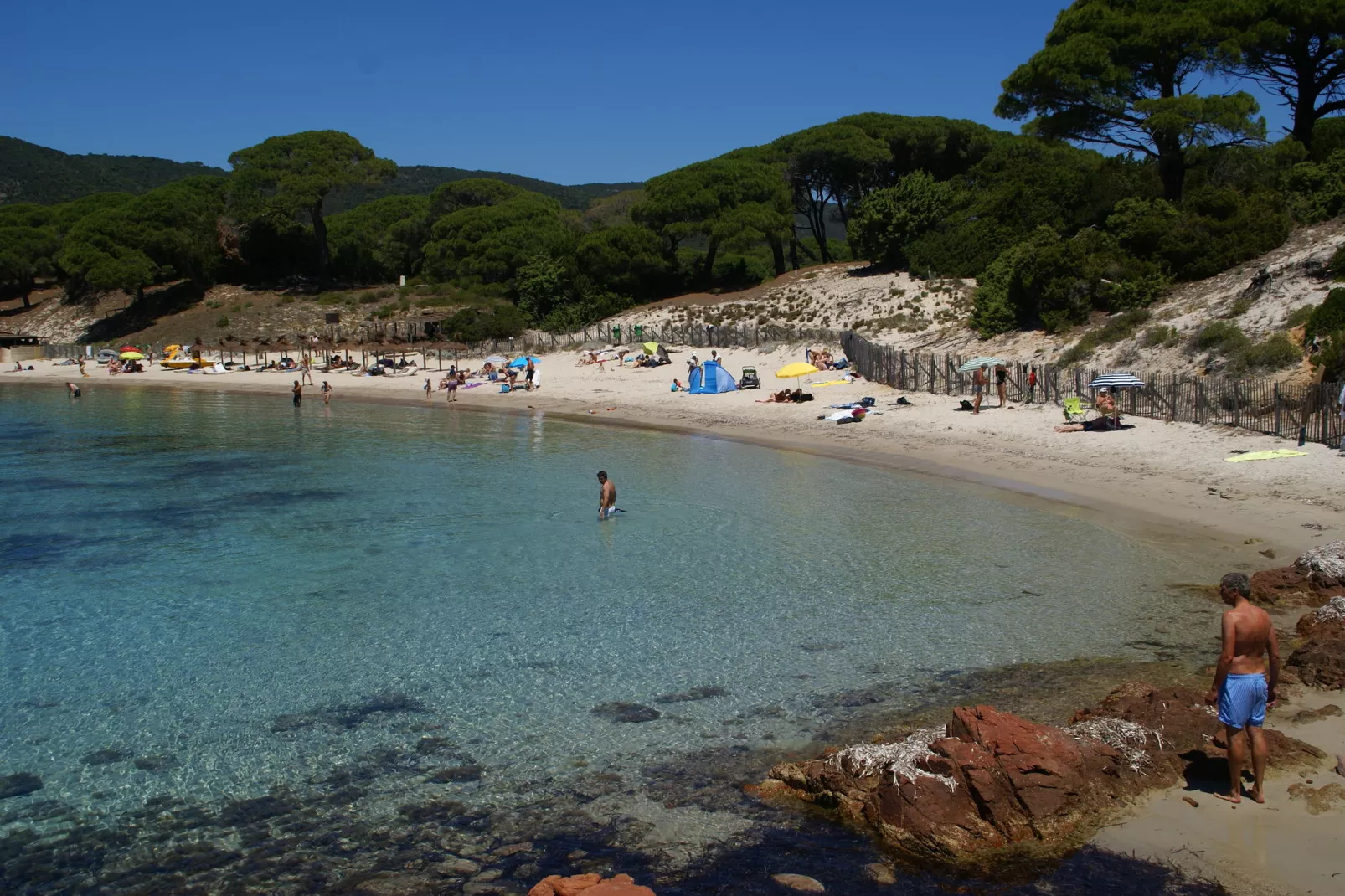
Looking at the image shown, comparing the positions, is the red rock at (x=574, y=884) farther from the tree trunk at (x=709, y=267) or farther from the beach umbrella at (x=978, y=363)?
the tree trunk at (x=709, y=267)

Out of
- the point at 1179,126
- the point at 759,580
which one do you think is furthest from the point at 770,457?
the point at 1179,126

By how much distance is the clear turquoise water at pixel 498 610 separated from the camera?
9.60 meters

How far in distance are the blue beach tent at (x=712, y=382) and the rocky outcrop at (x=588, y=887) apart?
29.4 meters

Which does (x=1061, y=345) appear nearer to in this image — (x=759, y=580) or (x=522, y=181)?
(x=759, y=580)

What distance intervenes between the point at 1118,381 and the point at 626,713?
17274 mm

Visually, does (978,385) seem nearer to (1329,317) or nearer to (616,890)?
(1329,317)

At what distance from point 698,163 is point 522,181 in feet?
329

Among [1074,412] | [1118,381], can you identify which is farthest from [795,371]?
[1118,381]

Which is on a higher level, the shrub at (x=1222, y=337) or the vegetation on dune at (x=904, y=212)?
the vegetation on dune at (x=904, y=212)

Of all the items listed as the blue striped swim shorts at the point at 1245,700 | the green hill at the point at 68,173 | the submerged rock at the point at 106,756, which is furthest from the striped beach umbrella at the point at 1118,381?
the green hill at the point at 68,173

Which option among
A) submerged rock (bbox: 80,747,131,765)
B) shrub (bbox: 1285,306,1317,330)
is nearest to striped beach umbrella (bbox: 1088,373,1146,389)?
shrub (bbox: 1285,306,1317,330)

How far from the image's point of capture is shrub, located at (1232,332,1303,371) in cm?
2431

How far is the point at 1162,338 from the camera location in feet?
95.1

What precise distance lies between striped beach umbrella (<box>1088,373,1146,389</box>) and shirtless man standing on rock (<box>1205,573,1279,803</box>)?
17052 mm
